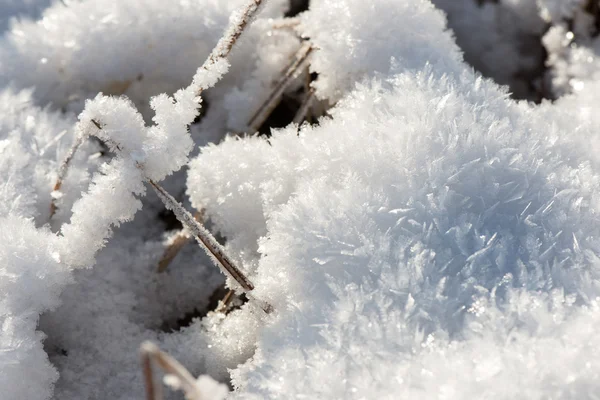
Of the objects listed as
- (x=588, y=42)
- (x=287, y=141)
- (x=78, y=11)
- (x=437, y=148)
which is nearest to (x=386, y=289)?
(x=437, y=148)

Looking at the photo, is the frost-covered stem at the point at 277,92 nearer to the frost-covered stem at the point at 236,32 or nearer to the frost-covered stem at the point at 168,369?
the frost-covered stem at the point at 236,32

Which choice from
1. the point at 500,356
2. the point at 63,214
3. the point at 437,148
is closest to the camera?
the point at 500,356

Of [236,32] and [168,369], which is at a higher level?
[236,32]

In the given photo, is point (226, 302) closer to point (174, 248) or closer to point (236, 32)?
point (174, 248)

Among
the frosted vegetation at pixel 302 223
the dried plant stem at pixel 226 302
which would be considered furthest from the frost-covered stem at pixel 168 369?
the dried plant stem at pixel 226 302

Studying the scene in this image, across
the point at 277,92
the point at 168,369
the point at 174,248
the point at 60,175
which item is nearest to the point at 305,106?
the point at 277,92

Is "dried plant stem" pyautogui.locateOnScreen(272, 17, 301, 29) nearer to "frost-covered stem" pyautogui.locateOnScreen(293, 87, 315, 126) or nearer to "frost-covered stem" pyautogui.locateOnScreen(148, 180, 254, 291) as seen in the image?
"frost-covered stem" pyautogui.locateOnScreen(293, 87, 315, 126)

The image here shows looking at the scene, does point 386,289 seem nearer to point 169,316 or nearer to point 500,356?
point 500,356

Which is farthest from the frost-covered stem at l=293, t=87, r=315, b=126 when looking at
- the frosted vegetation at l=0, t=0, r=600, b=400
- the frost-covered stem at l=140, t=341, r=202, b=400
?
the frost-covered stem at l=140, t=341, r=202, b=400
